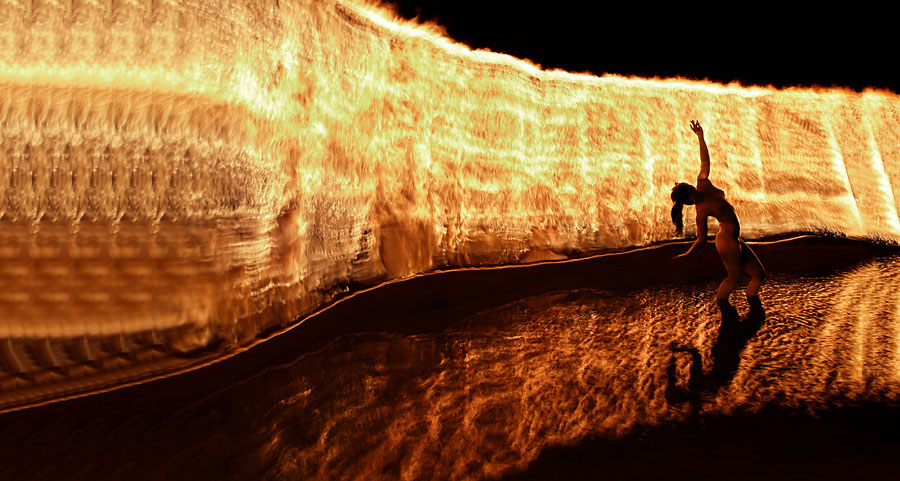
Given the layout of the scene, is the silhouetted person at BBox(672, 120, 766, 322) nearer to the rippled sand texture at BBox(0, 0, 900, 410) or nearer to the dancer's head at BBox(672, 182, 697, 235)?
the dancer's head at BBox(672, 182, 697, 235)

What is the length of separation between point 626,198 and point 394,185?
3.12ft

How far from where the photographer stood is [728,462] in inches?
31.4

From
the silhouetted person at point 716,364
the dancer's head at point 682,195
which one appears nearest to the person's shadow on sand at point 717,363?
the silhouetted person at point 716,364

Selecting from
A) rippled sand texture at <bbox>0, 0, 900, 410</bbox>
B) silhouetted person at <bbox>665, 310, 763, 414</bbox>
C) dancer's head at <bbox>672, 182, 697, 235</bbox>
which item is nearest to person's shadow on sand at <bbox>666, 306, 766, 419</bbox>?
silhouetted person at <bbox>665, 310, 763, 414</bbox>

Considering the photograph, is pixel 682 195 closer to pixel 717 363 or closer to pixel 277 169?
pixel 717 363

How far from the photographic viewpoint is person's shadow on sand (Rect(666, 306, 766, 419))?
3.30 ft

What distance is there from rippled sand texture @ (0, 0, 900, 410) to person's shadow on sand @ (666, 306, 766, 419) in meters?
0.69

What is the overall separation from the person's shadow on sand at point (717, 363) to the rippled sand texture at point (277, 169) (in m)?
0.69

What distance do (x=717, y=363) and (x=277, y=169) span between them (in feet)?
3.60

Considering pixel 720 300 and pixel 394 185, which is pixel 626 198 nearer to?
pixel 720 300

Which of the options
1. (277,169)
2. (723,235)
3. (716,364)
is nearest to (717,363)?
(716,364)

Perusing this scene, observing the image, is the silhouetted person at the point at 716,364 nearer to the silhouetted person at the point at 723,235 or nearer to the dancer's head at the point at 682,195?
the silhouetted person at the point at 723,235

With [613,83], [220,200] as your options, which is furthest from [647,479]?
[613,83]

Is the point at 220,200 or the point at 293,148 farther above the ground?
the point at 293,148
